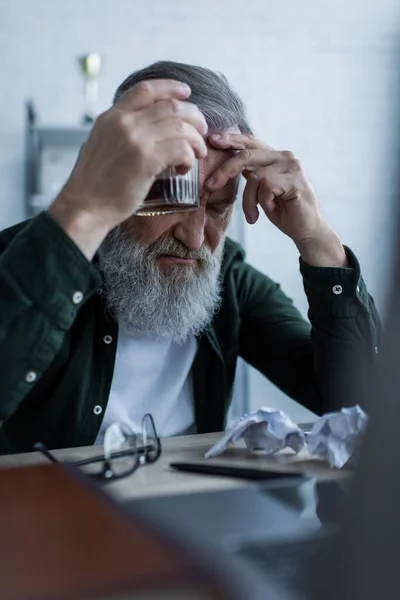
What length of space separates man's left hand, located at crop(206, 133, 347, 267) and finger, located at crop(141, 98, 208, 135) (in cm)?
26

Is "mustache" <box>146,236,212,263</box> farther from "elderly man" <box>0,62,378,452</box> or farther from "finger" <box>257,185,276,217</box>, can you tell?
"finger" <box>257,185,276,217</box>

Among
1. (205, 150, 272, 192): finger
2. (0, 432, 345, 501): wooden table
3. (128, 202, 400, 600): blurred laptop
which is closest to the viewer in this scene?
(128, 202, 400, 600): blurred laptop

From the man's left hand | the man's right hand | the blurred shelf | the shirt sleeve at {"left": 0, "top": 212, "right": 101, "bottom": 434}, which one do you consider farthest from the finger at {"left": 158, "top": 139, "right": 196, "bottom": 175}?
the blurred shelf

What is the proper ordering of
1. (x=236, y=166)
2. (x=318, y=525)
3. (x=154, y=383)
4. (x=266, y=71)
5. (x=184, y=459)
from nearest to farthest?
A: (x=318, y=525) < (x=184, y=459) < (x=236, y=166) < (x=154, y=383) < (x=266, y=71)

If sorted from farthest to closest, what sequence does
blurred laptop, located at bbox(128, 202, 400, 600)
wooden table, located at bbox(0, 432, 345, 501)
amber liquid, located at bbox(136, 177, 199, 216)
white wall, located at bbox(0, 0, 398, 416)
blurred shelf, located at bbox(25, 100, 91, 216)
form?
white wall, located at bbox(0, 0, 398, 416), blurred shelf, located at bbox(25, 100, 91, 216), amber liquid, located at bbox(136, 177, 199, 216), wooden table, located at bbox(0, 432, 345, 501), blurred laptop, located at bbox(128, 202, 400, 600)

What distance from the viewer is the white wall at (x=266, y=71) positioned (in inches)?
132

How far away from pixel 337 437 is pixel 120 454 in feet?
0.94

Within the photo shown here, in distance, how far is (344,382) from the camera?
1343mm

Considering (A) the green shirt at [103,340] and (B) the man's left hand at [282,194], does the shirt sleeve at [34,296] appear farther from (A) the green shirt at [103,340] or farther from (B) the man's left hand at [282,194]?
(B) the man's left hand at [282,194]

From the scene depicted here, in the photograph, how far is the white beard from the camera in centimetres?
135

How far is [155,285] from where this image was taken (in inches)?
53.8

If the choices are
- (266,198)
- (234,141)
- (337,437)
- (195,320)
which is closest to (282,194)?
(266,198)

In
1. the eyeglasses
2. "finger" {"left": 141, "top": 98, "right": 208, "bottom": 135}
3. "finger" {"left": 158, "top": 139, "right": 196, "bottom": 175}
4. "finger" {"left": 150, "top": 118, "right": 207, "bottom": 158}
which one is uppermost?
"finger" {"left": 141, "top": 98, "right": 208, "bottom": 135}

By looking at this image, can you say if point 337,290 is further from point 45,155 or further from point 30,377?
point 45,155
